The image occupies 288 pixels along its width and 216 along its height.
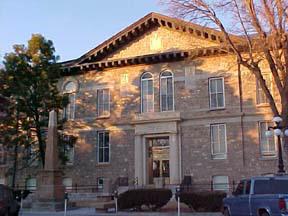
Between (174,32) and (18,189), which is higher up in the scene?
(174,32)

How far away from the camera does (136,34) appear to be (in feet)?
109

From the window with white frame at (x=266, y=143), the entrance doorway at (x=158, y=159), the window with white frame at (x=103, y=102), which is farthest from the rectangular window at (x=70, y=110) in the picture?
the window with white frame at (x=266, y=143)

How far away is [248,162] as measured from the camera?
1124 inches

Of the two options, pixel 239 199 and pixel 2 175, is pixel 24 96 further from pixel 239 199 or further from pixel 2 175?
pixel 239 199

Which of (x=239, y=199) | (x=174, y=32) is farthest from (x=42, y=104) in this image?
(x=239, y=199)

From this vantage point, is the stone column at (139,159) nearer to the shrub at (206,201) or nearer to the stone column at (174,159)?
the stone column at (174,159)

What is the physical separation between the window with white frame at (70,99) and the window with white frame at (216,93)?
11280 millimetres

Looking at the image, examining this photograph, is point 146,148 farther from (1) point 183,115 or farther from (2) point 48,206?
(2) point 48,206

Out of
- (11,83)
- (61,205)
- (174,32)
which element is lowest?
(61,205)

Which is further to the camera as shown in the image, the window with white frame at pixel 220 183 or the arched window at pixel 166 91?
the arched window at pixel 166 91

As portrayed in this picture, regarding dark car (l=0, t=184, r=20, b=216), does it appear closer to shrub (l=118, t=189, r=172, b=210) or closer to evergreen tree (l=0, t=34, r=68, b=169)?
shrub (l=118, t=189, r=172, b=210)

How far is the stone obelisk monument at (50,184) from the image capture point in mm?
23000

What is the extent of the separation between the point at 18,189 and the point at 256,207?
2421 centimetres

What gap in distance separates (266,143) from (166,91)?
8.07 metres
